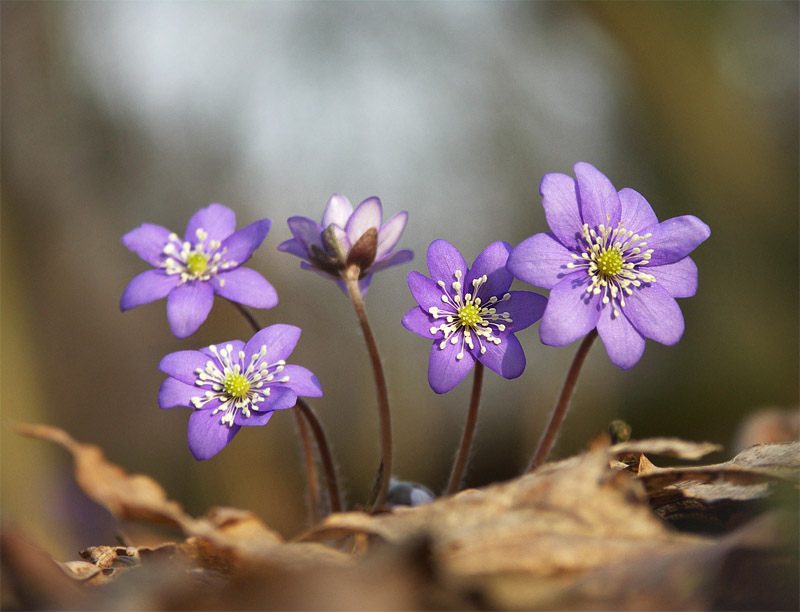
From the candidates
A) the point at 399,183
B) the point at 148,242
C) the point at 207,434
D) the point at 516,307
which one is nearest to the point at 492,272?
the point at 516,307

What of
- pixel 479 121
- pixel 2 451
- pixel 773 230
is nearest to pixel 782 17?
pixel 773 230

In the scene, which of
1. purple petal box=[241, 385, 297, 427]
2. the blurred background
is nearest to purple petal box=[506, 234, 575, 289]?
purple petal box=[241, 385, 297, 427]

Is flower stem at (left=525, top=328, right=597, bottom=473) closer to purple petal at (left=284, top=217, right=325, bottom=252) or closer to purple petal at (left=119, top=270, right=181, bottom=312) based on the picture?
purple petal at (left=284, top=217, right=325, bottom=252)

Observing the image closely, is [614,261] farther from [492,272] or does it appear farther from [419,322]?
[419,322]

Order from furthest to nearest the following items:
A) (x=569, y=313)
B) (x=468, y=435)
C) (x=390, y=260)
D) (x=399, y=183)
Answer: (x=399, y=183) → (x=390, y=260) → (x=468, y=435) → (x=569, y=313)

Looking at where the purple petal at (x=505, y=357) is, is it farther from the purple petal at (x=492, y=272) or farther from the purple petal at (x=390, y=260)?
the purple petal at (x=390, y=260)
